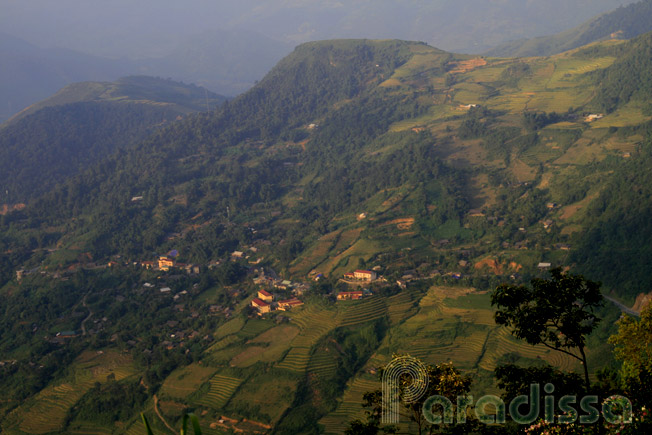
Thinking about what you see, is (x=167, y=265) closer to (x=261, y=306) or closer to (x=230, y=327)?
(x=261, y=306)

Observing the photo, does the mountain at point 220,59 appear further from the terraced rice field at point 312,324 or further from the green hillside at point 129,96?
the terraced rice field at point 312,324

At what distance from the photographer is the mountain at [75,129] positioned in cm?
6519

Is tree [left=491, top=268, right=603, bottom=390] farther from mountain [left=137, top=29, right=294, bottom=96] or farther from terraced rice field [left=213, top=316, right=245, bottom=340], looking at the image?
mountain [left=137, top=29, right=294, bottom=96]

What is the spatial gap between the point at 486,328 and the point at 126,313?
2173cm

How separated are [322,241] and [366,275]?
28.2ft

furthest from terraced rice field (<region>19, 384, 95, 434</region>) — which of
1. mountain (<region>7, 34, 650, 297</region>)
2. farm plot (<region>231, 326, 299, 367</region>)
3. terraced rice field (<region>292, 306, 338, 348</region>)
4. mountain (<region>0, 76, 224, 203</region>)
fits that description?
mountain (<region>0, 76, 224, 203</region>)

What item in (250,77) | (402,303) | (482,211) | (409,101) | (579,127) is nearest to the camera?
(402,303)

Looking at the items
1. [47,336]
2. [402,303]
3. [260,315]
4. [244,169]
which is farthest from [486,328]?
[244,169]

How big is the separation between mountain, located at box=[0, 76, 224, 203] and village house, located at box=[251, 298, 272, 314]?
37317mm

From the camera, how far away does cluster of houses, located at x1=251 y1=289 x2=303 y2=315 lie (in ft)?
108

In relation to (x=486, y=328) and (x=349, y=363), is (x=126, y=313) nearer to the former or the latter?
(x=349, y=363)

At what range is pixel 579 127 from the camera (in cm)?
4706

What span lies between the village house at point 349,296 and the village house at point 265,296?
4481mm

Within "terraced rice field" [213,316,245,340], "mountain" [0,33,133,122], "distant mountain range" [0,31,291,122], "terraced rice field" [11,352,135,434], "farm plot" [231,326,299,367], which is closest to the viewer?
"terraced rice field" [11,352,135,434]
